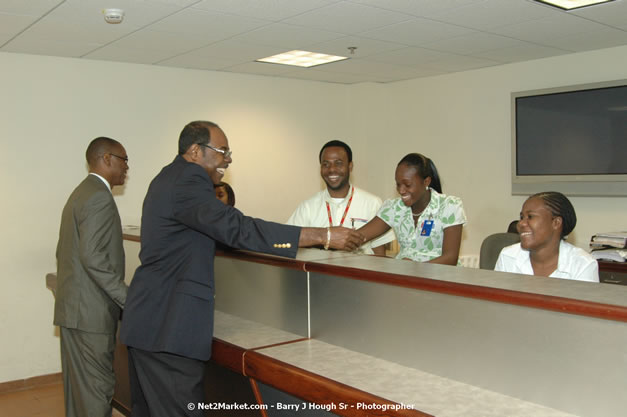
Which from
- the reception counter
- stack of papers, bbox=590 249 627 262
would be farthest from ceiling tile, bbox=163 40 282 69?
stack of papers, bbox=590 249 627 262

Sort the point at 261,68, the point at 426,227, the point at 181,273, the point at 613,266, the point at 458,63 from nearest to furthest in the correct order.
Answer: the point at 181,273, the point at 426,227, the point at 613,266, the point at 458,63, the point at 261,68

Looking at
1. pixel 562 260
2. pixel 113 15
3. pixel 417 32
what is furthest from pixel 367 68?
pixel 562 260

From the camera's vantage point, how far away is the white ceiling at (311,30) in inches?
146

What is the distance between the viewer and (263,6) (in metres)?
3.68

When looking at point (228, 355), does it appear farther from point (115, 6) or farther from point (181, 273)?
point (115, 6)

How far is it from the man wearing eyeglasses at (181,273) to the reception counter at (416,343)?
0.18 meters

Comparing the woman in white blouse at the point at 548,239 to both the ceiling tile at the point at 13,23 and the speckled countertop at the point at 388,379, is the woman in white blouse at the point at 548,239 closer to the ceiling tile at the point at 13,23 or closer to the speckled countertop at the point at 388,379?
the speckled countertop at the point at 388,379

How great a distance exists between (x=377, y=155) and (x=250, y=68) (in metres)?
1.81

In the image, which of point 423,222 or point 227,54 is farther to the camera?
point 227,54

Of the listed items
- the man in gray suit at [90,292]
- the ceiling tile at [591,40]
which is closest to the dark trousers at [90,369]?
the man in gray suit at [90,292]

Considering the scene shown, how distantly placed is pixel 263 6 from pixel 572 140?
314 cm

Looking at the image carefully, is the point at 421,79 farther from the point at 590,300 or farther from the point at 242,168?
the point at 590,300

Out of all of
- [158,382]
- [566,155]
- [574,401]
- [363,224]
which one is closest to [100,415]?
[158,382]

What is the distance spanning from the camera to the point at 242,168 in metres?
6.23
